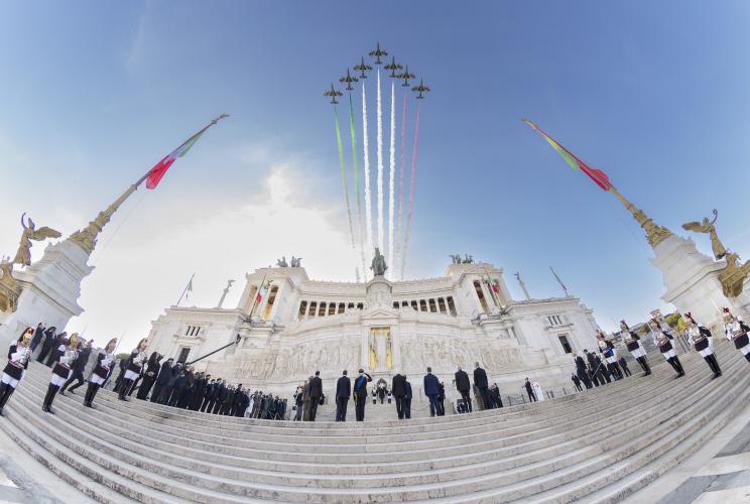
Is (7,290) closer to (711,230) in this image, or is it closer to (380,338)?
(380,338)

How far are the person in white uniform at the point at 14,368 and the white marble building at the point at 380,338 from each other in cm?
1751

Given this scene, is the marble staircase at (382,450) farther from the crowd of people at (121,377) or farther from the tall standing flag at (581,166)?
the tall standing flag at (581,166)

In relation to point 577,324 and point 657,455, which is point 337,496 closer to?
point 657,455

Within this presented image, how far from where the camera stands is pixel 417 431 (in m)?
7.09

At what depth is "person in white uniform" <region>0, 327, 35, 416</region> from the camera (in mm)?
5969

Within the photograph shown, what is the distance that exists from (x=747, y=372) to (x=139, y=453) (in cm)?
1434

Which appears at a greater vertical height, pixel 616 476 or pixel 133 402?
pixel 133 402

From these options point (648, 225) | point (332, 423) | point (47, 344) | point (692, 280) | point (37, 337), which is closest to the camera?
point (332, 423)

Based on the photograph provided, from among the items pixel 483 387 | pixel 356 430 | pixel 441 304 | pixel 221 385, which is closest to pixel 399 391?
pixel 356 430

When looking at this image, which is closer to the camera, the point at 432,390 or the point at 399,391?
the point at 399,391

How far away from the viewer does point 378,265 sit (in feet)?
105

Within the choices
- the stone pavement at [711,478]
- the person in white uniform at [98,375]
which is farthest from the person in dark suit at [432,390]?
the person in white uniform at [98,375]

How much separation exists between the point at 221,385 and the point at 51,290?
32.2 ft

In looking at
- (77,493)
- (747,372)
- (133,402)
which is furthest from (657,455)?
(133,402)
